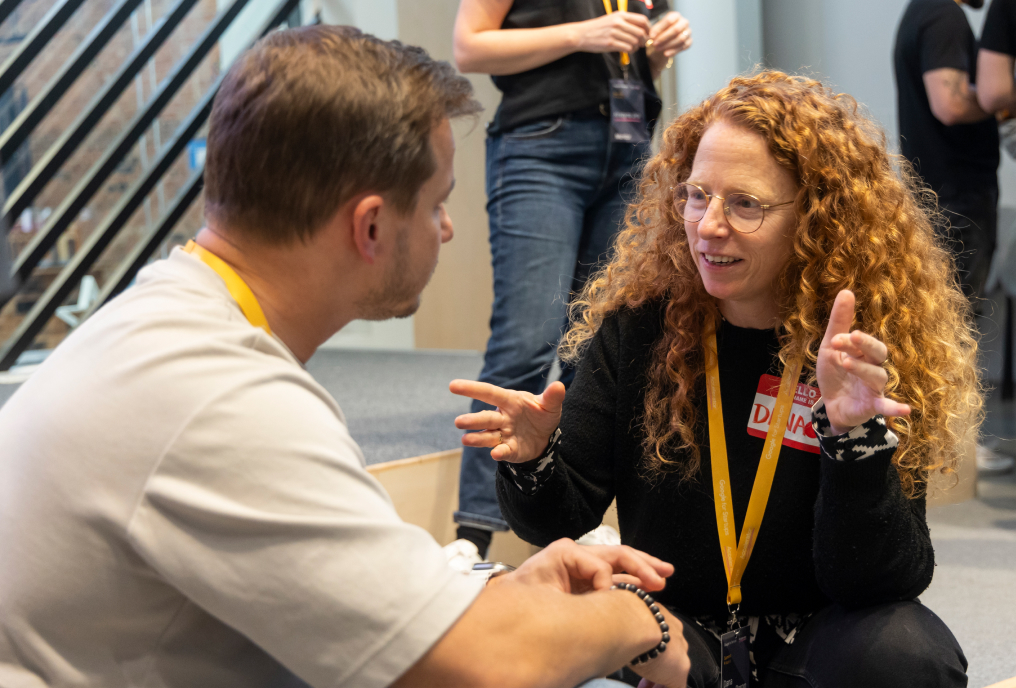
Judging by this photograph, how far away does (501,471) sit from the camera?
1.34 metres

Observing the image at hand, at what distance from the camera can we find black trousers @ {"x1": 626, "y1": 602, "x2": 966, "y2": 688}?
3.75ft

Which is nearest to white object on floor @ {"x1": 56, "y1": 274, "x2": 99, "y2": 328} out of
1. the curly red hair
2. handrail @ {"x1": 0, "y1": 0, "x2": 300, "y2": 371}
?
handrail @ {"x1": 0, "y1": 0, "x2": 300, "y2": 371}

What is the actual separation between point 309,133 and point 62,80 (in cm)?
400

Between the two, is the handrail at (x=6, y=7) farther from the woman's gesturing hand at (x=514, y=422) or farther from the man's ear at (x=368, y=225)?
the man's ear at (x=368, y=225)

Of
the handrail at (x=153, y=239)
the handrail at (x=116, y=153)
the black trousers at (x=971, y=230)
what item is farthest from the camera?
the handrail at (x=153, y=239)

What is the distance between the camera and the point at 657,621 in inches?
35.7

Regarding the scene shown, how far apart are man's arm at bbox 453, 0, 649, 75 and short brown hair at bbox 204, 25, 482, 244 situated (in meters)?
1.08

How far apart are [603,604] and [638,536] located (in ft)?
1.87

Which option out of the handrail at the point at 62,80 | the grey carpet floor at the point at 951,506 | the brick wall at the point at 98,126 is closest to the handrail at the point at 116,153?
the brick wall at the point at 98,126

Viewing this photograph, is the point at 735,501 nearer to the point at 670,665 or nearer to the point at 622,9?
the point at 670,665

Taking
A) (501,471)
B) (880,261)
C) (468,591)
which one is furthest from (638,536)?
(468,591)

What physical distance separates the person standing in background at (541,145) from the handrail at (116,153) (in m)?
2.97

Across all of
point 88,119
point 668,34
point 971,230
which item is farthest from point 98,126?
point 971,230

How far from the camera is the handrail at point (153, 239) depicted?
178 inches
